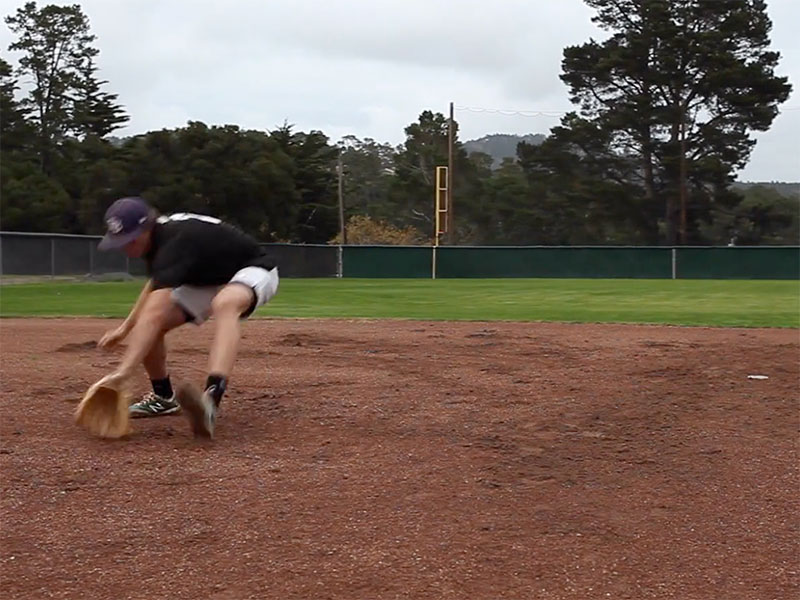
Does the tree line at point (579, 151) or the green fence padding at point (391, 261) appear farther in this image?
the tree line at point (579, 151)

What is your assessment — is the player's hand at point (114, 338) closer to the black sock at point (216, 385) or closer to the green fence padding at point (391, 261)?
the black sock at point (216, 385)

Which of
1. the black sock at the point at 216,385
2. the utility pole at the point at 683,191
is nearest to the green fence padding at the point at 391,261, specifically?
the utility pole at the point at 683,191

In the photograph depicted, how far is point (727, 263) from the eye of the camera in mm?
34656

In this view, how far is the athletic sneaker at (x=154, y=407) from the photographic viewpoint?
5.16 meters

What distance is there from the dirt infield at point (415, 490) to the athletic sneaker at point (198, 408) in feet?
0.26

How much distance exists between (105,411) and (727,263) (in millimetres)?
32535

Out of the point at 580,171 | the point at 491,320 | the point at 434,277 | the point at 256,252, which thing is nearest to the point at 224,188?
the point at 434,277

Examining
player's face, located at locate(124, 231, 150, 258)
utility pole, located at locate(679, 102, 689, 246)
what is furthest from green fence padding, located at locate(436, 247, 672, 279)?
player's face, located at locate(124, 231, 150, 258)

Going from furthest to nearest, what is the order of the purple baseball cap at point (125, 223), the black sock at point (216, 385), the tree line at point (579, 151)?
the tree line at point (579, 151) → the purple baseball cap at point (125, 223) → the black sock at point (216, 385)

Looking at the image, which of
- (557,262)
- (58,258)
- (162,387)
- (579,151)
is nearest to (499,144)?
(579,151)

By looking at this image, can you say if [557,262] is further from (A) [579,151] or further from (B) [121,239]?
(B) [121,239]

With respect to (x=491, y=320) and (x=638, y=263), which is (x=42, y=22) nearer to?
(x=638, y=263)

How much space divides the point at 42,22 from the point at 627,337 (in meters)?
41.5

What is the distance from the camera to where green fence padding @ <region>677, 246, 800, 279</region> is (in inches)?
1348
